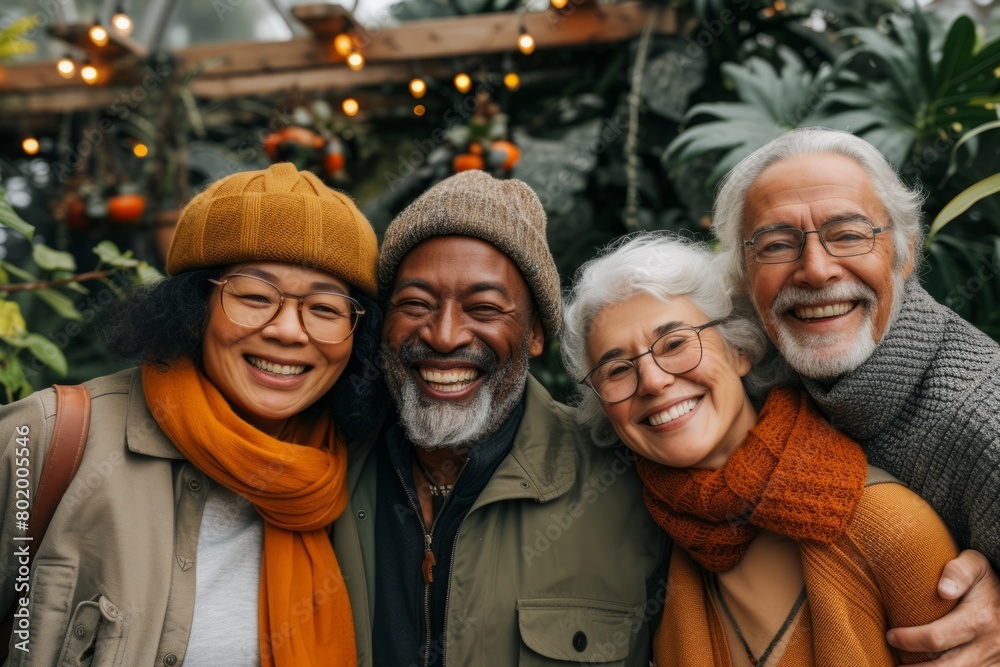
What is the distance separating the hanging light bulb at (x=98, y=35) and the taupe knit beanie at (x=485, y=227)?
272 cm

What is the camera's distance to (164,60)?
168 inches

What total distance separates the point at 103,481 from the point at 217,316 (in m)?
0.45

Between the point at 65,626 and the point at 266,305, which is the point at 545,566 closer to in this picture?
the point at 266,305

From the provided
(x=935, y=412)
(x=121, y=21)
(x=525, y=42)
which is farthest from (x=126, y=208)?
(x=935, y=412)

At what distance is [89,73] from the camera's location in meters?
4.15

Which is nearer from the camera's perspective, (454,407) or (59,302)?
(454,407)

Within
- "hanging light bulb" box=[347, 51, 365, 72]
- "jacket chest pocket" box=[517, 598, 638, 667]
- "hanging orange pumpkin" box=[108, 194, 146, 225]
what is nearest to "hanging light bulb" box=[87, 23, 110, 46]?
"hanging orange pumpkin" box=[108, 194, 146, 225]

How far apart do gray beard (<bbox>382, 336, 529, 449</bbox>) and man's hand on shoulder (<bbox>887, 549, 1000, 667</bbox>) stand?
1.03 meters

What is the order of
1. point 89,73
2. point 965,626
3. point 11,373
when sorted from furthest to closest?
point 89,73, point 11,373, point 965,626

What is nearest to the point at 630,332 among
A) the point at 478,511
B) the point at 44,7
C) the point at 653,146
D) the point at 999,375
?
the point at 478,511

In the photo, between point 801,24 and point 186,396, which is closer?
point 186,396

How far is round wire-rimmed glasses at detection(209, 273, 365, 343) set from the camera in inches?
74.0

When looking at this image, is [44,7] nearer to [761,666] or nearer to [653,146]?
[653,146]

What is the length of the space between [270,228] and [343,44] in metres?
2.64
